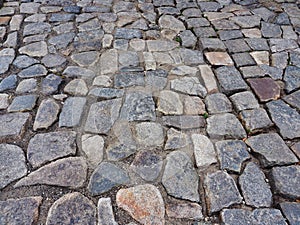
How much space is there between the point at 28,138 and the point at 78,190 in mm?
567

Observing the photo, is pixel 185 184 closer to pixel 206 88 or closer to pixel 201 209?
pixel 201 209

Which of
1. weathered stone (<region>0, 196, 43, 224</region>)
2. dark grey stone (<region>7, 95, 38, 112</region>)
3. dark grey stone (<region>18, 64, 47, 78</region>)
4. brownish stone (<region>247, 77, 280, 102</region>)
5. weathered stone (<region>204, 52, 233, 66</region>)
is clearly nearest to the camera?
weathered stone (<region>0, 196, 43, 224</region>)

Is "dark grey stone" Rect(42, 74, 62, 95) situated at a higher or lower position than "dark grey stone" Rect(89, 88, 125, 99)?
lower

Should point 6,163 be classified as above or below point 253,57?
below

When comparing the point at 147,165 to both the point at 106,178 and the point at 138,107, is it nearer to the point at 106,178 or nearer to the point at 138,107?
the point at 106,178

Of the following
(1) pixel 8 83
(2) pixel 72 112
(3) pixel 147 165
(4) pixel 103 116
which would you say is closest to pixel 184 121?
(3) pixel 147 165

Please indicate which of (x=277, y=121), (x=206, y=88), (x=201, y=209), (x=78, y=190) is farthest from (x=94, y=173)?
(x=277, y=121)

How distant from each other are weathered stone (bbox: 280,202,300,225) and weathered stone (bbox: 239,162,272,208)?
0.26 feet

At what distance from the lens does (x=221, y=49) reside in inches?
111

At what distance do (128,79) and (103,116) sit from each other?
1.50 ft

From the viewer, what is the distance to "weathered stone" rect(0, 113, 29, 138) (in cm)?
202

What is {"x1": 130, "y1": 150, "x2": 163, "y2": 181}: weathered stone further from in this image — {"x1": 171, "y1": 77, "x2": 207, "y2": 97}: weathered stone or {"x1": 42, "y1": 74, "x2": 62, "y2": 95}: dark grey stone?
{"x1": 42, "y1": 74, "x2": 62, "y2": 95}: dark grey stone

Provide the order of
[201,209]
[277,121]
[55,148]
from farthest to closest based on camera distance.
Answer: [277,121] → [55,148] → [201,209]

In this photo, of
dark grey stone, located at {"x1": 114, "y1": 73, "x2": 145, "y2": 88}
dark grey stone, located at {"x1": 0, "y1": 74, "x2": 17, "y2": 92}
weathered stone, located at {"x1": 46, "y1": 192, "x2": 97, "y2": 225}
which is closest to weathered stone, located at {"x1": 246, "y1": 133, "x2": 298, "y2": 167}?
dark grey stone, located at {"x1": 114, "y1": 73, "x2": 145, "y2": 88}
